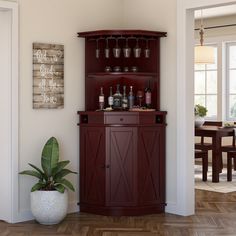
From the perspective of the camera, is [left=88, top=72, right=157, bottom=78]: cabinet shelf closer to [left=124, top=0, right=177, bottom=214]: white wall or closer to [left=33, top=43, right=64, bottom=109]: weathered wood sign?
[left=124, top=0, right=177, bottom=214]: white wall

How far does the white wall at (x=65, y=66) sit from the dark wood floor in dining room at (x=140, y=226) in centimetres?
37

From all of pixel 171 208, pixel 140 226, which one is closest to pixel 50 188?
pixel 140 226

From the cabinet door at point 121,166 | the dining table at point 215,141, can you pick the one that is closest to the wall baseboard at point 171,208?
the cabinet door at point 121,166

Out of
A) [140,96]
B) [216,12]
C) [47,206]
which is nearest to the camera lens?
[47,206]

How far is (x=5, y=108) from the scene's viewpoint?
571cm

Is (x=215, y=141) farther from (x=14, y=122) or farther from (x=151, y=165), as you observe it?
(x=14, y=122)

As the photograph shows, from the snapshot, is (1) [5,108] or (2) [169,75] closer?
(1) [5,108]

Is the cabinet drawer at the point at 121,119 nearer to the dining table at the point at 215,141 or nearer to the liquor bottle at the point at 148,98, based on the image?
the liquor bottle at the point at 148,98

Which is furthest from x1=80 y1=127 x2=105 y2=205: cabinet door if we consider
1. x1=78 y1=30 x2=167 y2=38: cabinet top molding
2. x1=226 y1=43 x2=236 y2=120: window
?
x1=226 y1=43 x2=236 y2=120: window

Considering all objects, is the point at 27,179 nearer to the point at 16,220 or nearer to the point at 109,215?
the point at 16,220

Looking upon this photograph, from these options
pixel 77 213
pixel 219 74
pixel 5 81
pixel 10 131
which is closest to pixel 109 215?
pixel 77 213

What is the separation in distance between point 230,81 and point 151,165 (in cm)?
483

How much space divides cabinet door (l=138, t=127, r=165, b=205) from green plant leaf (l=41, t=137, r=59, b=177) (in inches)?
34.9

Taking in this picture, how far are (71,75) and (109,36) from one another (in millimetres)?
585
